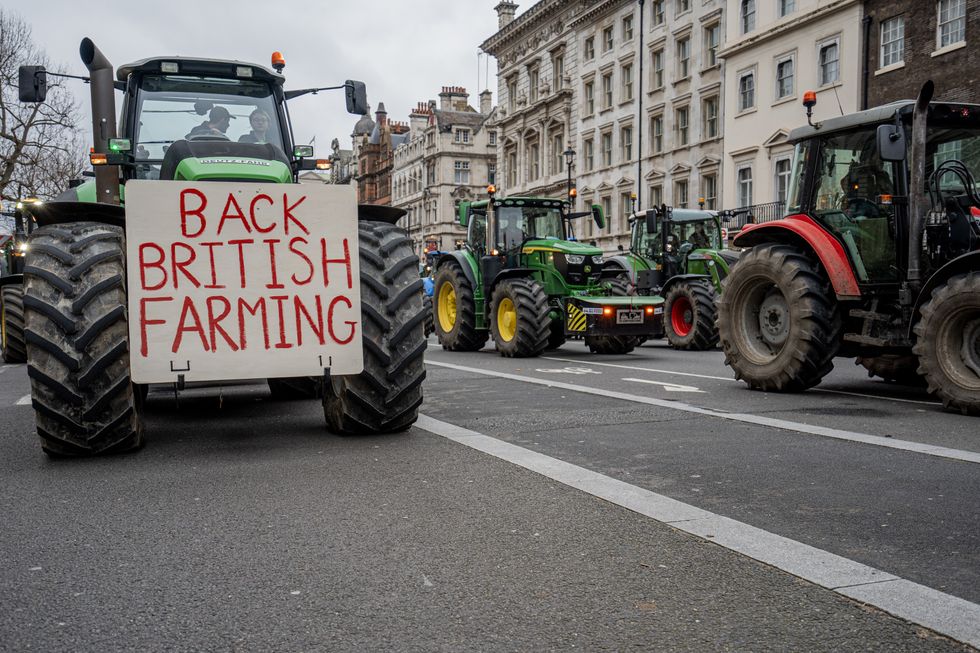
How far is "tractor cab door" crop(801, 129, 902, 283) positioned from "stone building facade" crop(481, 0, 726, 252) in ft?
84.9

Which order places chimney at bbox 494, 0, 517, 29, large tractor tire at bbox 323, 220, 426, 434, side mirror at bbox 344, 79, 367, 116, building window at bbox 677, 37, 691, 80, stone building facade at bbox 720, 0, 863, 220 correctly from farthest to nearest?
chimney at bbox 494, 0, 517, 29 → building window at bbox 677, 37, 691, 80 → stone building facade at bbox 720, 0, 863, 220 → side mirror at bbox 344, 79, 367, 116 → large tractor tire at bbox 323, 220, 426, 434

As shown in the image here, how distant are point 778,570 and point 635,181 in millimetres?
44824

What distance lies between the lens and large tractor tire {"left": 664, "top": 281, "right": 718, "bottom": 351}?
56.7 feet

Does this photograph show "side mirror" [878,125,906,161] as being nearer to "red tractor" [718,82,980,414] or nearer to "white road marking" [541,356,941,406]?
"red tractor" [718,82,980,414]

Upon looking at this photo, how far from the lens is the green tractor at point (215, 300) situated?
535 cm

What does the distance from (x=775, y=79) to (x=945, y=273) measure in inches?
1174

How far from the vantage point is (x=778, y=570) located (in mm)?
3410

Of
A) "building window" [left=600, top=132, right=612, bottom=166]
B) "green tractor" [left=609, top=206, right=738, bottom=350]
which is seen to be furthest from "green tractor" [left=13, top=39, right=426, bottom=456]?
"building window" [left=600, top=132, right=612, bottom=166]

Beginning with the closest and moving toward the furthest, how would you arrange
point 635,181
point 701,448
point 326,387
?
point 701,448 < point 326,387 < point 635,181

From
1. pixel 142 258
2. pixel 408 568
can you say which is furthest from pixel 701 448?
pixel 142 258

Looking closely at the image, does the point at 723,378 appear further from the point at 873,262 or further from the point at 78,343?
the point at 78,343

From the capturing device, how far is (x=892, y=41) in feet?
100

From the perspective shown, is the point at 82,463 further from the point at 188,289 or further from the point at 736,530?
the point at 736,530

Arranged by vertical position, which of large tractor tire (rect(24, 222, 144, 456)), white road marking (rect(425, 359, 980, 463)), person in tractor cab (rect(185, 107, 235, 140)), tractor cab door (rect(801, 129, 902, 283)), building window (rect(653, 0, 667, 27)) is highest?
building window (rect(653, 0, 667, 27))
